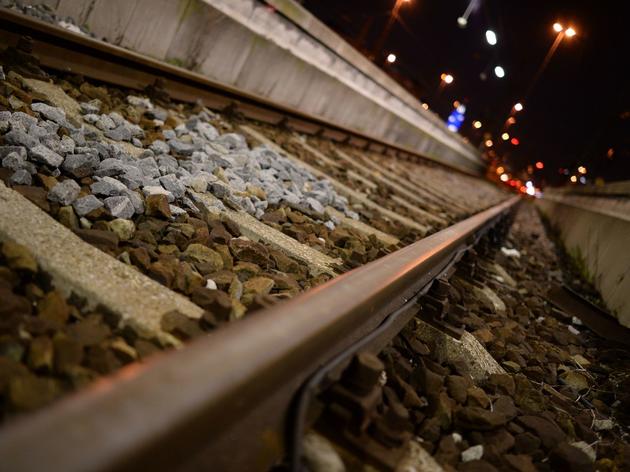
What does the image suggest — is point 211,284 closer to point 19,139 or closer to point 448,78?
point 19,139

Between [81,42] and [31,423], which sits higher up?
[81,42]

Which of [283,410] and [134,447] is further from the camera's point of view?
[283,410]

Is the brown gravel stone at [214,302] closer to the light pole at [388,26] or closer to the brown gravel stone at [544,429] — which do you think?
the brown gravel stone at [544,429]

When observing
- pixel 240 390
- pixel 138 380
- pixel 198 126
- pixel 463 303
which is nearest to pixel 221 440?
pixel 240 390

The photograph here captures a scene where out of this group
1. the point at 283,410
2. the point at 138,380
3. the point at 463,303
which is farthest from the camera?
the point at 463,303

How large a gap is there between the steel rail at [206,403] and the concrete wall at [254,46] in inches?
159

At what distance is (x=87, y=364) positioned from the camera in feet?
3.91

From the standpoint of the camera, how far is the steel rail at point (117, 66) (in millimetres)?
3043

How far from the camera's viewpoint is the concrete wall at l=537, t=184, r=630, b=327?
4773mm

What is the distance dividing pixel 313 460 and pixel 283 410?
0.17 m

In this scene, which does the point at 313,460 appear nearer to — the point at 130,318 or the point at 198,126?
the point at 130,318

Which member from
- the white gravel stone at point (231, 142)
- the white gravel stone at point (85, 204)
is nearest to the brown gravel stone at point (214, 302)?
the white gravel stone at point (85, 204)

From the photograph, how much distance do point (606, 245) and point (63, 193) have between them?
6.58 metres

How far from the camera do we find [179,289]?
5.65 feet
